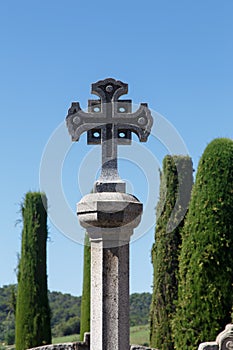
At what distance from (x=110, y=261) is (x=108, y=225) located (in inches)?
14.8

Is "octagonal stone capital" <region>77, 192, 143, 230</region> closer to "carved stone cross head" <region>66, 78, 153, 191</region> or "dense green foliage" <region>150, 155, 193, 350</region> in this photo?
"carved stone cross head" <region>66, 78, 153, 191</region>

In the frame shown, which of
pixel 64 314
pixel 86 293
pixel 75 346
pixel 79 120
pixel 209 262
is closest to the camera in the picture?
pixel 79 120

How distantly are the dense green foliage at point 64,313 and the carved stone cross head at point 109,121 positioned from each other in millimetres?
23945

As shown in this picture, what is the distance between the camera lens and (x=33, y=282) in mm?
Answer: 18828

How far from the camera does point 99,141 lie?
7.16 metres

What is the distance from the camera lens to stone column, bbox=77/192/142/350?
264 inches

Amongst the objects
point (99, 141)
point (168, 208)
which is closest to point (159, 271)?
point (168, 208)

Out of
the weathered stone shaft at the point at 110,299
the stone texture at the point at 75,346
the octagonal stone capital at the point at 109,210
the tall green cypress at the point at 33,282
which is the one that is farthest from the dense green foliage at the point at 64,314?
the octagonal stone capital at the point at 109,210

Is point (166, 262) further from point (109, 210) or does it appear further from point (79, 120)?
point (109, 210)

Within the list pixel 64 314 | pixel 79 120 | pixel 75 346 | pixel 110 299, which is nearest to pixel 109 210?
pixel 110 299

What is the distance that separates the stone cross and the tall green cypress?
1171 centimetres

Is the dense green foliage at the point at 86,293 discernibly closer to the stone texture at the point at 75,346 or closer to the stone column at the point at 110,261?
the stone texture at the point at 75,346

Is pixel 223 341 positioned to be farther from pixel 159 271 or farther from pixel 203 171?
pixel 159 271

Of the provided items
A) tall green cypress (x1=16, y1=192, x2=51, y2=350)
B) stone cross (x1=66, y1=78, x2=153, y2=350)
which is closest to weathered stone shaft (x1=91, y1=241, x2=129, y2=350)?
stone cross (x1=66, y1=78, x2=153, y2=350)
